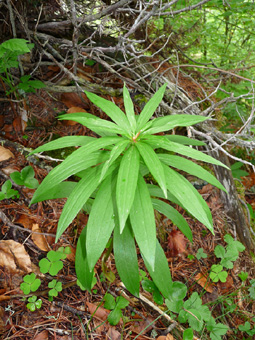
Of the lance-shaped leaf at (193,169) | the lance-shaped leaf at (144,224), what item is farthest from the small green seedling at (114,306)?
the lance-shaped leaf at (193,169)

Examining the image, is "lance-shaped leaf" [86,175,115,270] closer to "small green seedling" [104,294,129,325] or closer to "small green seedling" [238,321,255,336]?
"small green seedling" [104,294,129,325]

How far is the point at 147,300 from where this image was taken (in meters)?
1.87

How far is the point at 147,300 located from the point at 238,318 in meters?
1.08

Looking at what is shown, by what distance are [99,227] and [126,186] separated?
1.01 ft

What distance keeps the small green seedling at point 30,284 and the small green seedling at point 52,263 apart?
76 millimetres

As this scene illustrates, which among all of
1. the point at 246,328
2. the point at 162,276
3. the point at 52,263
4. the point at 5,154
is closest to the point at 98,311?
the point at 52,263

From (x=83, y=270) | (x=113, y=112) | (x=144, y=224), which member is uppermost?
(x=113, y=112)

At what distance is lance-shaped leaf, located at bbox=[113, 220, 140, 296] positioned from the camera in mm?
1456

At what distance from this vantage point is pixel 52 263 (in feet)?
5.72

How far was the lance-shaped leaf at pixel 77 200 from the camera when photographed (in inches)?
47.9

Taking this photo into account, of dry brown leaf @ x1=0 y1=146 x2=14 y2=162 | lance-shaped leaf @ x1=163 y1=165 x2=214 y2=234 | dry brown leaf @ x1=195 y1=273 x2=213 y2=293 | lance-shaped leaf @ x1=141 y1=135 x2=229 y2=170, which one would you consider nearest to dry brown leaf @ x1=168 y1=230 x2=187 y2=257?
dry brown leaf @ x1=195 y1=273 x2=213 y2=293

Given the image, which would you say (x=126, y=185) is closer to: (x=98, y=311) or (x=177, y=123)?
(x=177, y=123)

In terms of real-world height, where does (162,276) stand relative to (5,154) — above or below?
below

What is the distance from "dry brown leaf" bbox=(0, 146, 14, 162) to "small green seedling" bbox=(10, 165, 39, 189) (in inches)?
12.2
